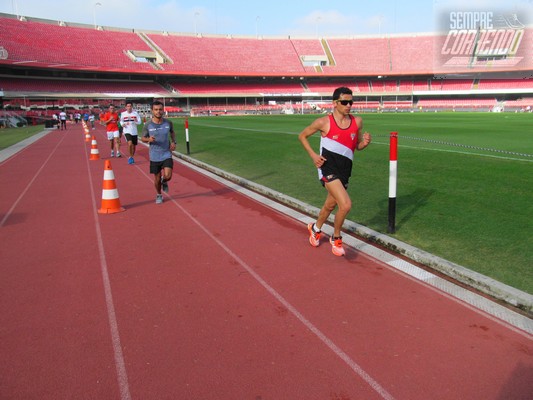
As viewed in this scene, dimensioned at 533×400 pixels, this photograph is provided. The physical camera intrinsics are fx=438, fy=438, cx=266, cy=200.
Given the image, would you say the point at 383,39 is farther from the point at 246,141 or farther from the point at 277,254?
the point at 277,254

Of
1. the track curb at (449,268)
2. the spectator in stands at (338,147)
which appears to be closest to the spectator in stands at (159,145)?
the track curb at (449,268)

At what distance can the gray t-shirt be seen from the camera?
27.3 ft

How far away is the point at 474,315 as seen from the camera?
3.74m

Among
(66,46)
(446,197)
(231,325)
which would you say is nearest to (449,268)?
(231,325)

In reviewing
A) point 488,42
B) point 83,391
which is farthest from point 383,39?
point 83,391

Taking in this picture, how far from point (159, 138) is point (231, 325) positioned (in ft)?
18.1

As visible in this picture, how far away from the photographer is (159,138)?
27.6 ft

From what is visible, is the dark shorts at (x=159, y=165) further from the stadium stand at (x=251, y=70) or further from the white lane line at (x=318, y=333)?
the stadium stand at (x=251, y=70)

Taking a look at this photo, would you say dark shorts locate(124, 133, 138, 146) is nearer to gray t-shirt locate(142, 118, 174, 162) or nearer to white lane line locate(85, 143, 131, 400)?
gray t-shirt locate(142, 118, 174, 162)

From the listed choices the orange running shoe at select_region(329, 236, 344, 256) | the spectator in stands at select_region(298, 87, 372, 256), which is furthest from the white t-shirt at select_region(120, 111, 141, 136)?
the orange running shoe at select_region(329, 236, 344, 256)

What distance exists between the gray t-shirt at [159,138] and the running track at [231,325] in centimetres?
231

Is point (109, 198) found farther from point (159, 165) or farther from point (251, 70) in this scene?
point (251, 70)

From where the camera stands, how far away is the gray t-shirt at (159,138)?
8.34 m

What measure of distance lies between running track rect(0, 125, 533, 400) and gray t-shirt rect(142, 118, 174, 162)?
7.59ft
